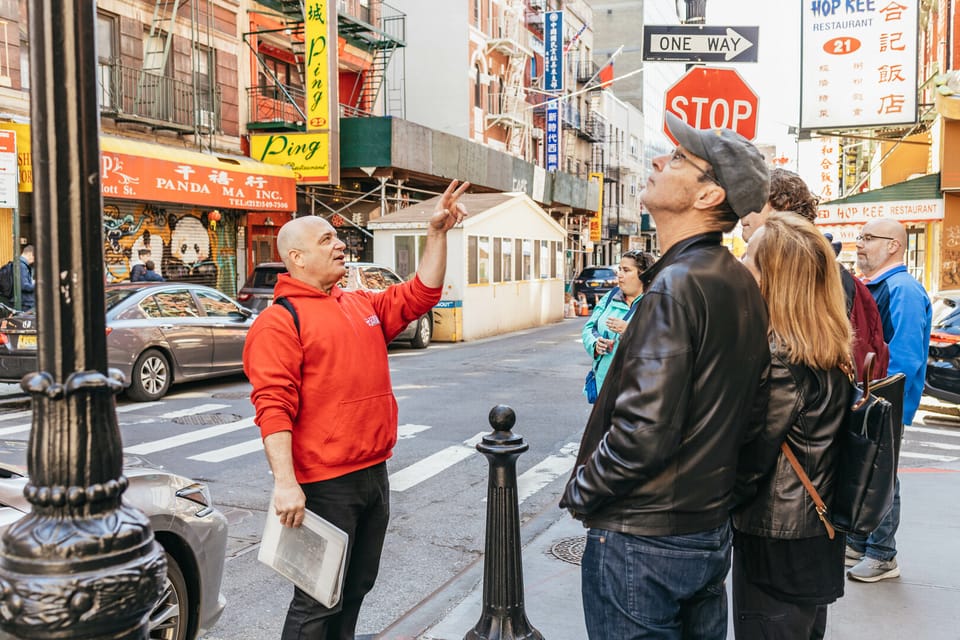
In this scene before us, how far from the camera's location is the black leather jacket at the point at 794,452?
2617mm

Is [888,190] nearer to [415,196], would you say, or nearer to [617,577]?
[415,196]

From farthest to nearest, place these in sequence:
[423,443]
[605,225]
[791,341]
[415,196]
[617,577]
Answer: [605,225], [415,196], [423,443], [791,341], [617,577]

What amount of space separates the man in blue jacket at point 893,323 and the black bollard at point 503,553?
6.58 ft

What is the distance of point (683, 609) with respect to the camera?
2.54 m

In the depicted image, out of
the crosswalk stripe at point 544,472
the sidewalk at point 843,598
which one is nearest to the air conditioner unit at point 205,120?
the crosswalk stripe at point 544,472

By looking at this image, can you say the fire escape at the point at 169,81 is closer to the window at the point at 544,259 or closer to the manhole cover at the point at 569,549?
the window at the point at 544,259

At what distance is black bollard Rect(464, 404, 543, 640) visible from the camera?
3.87 metres

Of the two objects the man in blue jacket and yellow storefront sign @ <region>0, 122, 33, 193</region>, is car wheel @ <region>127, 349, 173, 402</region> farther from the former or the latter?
the man in blue jacket

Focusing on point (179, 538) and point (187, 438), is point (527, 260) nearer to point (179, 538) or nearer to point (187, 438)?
point (187, 438)

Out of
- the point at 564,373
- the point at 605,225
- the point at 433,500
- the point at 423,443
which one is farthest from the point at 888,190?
the point at 605,225

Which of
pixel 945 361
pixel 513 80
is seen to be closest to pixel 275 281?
pixel 945 361

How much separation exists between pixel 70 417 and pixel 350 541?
1.68 m

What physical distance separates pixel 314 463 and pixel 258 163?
18.3 metres

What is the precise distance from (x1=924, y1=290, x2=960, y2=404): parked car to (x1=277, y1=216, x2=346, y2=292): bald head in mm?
8177
